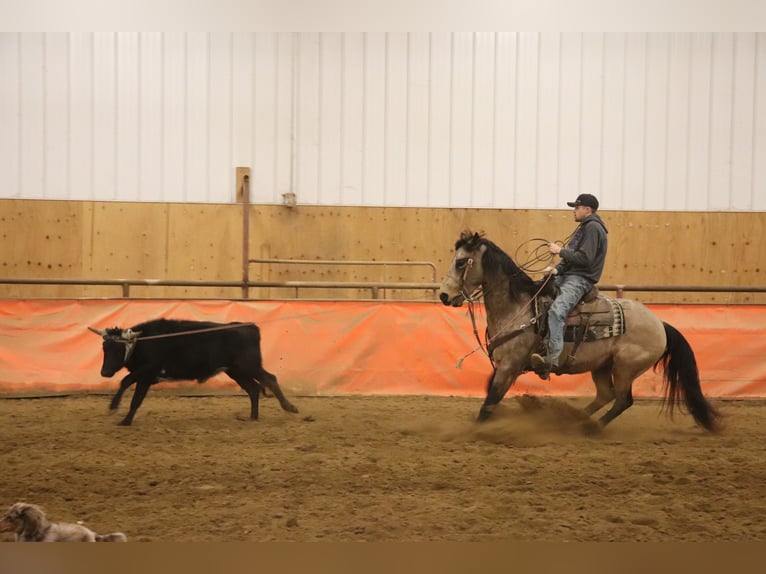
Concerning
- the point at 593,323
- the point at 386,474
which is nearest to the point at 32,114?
the point at 593,323

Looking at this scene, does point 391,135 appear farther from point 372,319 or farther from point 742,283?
point 742,283

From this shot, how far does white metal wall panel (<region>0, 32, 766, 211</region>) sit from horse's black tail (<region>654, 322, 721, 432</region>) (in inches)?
258

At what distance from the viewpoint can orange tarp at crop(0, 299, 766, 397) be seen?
9156mm

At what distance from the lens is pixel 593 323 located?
6.90m

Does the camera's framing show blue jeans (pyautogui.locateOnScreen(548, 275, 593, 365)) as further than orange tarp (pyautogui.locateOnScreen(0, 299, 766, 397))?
No

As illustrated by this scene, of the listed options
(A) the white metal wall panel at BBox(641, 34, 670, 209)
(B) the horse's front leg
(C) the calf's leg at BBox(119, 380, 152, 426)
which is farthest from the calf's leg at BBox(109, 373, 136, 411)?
(A) the white metal wall panel at BBox(641, 34, 670, 209)

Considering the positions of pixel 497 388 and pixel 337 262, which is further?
pixel 337 262

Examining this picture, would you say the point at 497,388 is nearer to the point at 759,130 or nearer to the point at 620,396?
the point at 620,396

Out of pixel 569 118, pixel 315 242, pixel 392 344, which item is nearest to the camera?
pixel 392 344

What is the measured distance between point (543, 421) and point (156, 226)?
858 centimetres

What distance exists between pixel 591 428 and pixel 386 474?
2631mm

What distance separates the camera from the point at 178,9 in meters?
3.66

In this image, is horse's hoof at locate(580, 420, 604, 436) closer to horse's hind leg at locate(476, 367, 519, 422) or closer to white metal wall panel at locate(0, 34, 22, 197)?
horse's hind leg at locate(476, 367, 519, 422)

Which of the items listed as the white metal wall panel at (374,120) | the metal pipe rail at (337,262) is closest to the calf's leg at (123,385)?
the metal pipe rail at (337,262)
